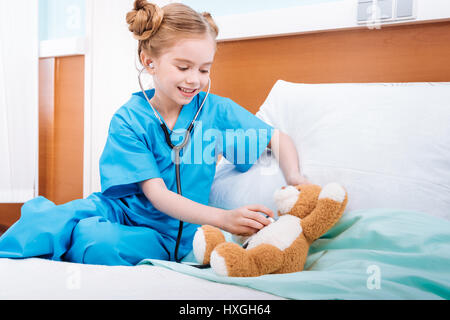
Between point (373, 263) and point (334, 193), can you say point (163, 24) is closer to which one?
point (334, 193)

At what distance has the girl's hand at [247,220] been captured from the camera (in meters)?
0.64

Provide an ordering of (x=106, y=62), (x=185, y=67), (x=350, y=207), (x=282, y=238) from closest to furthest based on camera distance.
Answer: (x=282, y=238) → (x=350, y=207) → (x=185, y=67) → (x=106, y=62)

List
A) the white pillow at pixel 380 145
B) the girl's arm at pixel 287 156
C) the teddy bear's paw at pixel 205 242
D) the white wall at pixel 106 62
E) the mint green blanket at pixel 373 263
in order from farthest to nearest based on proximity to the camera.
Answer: the white wall at pixel 106 62, the girl's arm at pixel 287 156, the white pillow at pixel 380 145, the teddy bear's paw at pixel 205 242, the mint green blanket at pixel 373 263

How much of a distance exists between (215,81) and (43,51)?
0.94m

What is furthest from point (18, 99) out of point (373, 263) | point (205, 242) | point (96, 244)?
point (373, 263)

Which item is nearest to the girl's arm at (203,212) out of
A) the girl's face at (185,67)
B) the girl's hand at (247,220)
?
the girl's hand at (247,220)

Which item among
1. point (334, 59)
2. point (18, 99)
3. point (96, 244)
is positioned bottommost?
point (96, 244)

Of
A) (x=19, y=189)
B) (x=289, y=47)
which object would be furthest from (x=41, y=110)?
Answer: (x=289, y=47)

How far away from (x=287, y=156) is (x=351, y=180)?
0.56 ft

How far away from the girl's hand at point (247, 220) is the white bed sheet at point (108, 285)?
15 cm

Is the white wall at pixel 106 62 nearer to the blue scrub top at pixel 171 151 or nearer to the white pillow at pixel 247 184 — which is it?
the blue scrub top at pixel 171 151

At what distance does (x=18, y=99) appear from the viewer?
1.67 meters

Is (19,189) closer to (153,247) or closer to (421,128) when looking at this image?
(153,247)

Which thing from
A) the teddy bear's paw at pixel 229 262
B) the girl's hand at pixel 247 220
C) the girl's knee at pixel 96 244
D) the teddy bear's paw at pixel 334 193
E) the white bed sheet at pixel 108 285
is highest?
the teddy bear's paw at pixel 334 193
